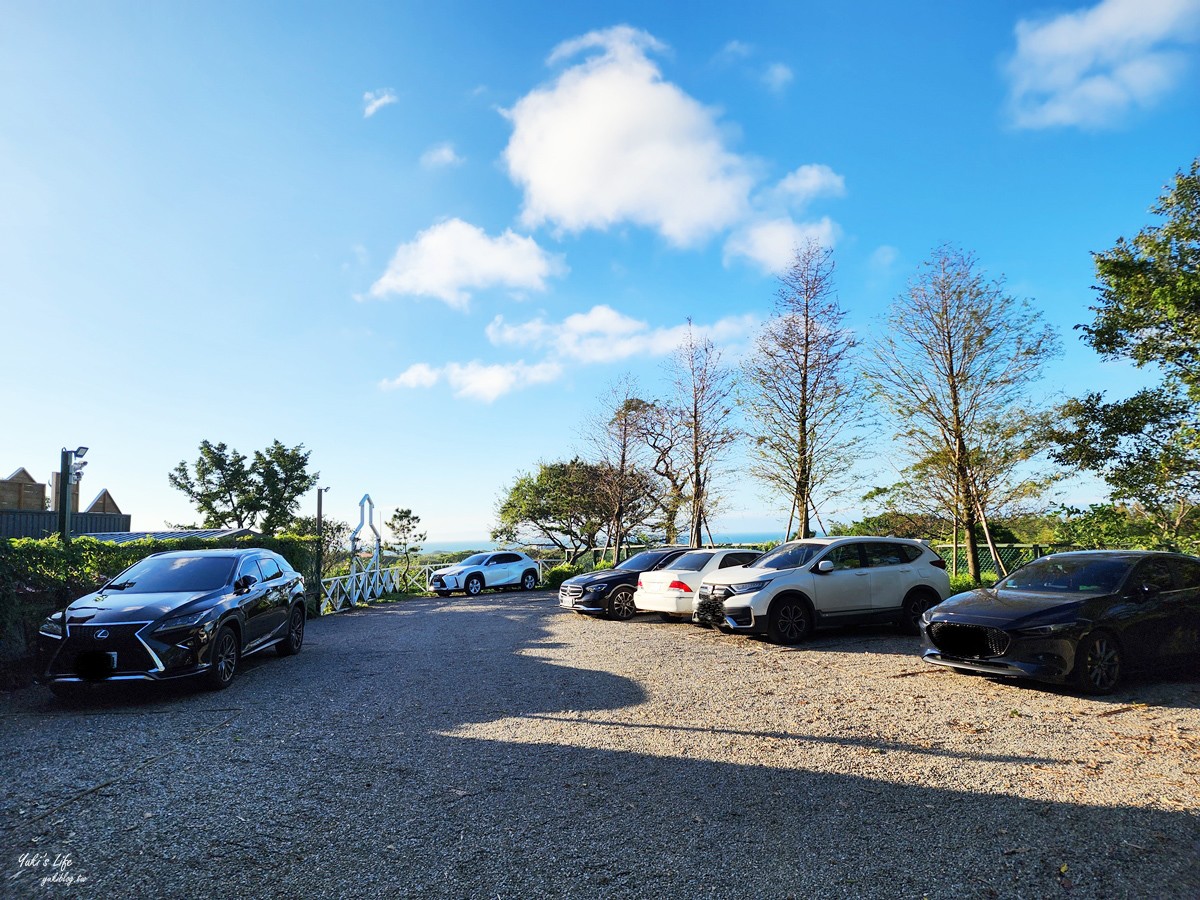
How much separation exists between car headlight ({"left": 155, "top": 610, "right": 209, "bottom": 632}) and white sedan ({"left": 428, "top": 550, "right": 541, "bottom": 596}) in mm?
16470

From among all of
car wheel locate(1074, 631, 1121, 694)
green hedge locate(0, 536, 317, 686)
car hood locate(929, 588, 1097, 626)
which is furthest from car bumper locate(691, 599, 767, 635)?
green hedge locate(0, 536, 317, 686)

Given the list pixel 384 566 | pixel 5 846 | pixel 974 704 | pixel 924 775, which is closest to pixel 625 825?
pixel 924 775

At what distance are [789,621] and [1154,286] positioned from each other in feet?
36.8

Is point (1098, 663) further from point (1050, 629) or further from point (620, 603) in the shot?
point (620, 603)

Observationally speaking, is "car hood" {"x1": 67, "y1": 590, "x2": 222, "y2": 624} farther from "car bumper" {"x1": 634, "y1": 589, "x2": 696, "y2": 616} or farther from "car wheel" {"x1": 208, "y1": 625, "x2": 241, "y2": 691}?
"car bumper" {"x1": 634, "y1": 589, "x2": 696, "y2": 616}

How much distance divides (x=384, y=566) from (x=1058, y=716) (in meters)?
22.9

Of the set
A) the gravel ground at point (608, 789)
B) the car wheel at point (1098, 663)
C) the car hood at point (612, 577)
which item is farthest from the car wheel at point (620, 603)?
the car wheel at point (1098, 663)

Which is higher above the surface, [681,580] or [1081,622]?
[1081,622]

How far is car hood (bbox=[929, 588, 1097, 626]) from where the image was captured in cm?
700

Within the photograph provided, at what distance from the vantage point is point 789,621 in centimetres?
1055

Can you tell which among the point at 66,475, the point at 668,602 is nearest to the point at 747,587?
the point at 668,602

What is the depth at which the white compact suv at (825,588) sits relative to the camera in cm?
1052

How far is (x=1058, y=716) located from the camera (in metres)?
→ 6.23

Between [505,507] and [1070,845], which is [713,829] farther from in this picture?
[505,507]
